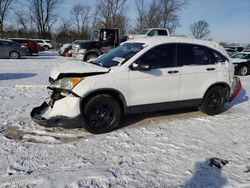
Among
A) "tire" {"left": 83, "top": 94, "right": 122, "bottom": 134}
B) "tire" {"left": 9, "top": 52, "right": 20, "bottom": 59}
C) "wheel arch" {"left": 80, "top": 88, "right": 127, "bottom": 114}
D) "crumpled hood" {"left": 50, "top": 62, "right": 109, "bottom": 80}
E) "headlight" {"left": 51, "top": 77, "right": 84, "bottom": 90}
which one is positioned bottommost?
"tire" {"left": 83, "top": 94, "right": 122, "bottom": 134}

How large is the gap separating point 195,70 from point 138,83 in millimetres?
1482

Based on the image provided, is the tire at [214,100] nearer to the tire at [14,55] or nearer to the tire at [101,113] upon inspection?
the tire at [101,113]

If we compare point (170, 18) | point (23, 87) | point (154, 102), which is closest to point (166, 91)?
point (154, 102)

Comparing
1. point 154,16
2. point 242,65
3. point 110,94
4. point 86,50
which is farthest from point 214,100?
point 154,16

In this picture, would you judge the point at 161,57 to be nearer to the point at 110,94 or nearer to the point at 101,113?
the point at 110,94

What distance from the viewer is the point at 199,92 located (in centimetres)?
592

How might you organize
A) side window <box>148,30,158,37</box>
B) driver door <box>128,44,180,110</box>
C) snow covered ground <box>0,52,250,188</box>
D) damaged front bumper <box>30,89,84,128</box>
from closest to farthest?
snow covered ground <box>0,52,250,188</box>, damaged front bumper <box>30,89,84,128</box>, driver door <box>128,44,180,110</box>, side window <box>148,30,158,37</box>

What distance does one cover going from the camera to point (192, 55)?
19.0ft

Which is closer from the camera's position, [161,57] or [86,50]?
[161,57]

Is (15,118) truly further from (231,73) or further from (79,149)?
(231,73)

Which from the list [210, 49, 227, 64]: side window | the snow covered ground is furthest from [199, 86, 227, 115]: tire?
[210, 49, 227, 64]: side window

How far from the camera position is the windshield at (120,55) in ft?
16.9

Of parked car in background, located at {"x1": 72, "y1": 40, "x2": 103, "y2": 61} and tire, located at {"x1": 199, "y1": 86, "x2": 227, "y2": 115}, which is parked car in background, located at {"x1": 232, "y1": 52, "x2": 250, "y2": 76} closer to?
parked car in background, located at {"x1": 72, "y1": 40, "x2": 103, "y2": 61}

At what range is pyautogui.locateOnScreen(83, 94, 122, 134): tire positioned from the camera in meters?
4.71
